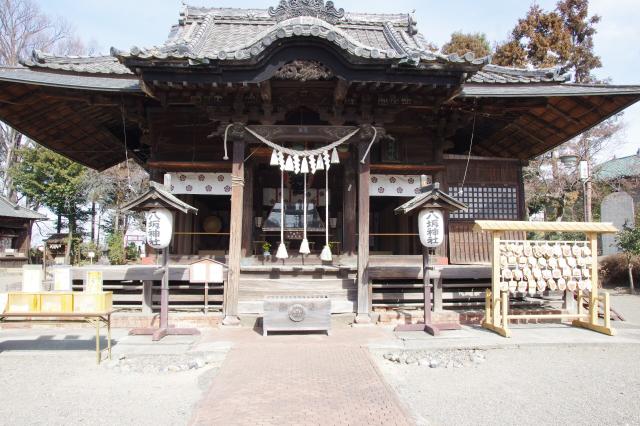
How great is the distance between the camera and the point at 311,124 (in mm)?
10312

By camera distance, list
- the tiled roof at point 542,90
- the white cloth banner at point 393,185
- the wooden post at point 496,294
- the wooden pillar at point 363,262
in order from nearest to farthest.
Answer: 1. the wooden post at point 496,294
2. the wooden pillar at point 363,262
3. the tiled roof at point 542,90
4. the white cloth banner at point 393,185

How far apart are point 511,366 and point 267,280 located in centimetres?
495

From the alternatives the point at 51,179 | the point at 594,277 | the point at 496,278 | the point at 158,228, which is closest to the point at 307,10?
the point at 158,228

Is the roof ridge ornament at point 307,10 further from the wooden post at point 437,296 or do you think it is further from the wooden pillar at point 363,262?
the wooden post at point 437,296

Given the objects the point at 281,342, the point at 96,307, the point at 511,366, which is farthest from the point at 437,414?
the point at 96,307

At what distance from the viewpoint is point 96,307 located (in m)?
6.10

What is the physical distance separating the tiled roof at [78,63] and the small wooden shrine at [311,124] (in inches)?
2.5

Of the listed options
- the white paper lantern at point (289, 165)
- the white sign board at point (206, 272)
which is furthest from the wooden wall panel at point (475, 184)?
the white sign board at point (206, 272)

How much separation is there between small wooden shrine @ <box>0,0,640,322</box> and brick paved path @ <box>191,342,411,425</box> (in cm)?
219

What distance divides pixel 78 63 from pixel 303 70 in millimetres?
5646

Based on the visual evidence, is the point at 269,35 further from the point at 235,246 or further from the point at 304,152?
the point at 235,246

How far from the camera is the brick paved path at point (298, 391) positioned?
4.19 m

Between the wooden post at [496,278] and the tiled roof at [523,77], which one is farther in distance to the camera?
the tiled roof at [523,77]

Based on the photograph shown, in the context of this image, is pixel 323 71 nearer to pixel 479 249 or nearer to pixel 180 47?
pixel 180 47
